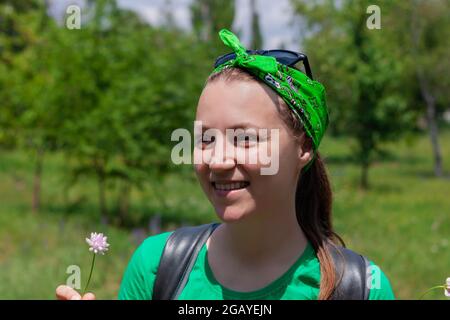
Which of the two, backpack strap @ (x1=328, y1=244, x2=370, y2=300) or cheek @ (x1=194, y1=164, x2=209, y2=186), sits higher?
cheek @ (x1=194, y1=164, x2=209, y2=186)

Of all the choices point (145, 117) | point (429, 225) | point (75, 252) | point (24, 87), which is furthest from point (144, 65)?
point (429, 225)

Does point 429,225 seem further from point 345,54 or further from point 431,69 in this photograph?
point 431,69

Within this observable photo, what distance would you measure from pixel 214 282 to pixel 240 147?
428mm

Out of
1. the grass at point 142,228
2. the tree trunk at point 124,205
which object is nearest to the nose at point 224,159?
the grass at point 142,228

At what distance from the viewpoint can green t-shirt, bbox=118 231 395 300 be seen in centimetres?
170

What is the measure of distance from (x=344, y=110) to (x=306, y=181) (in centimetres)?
1819

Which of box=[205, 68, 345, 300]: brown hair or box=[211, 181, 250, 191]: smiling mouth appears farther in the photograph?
box=[205, 68, 345, 300]: brown hair

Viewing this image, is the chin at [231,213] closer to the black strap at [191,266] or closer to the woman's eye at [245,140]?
the woman's eye at [245,140]

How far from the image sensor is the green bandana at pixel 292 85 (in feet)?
5.46

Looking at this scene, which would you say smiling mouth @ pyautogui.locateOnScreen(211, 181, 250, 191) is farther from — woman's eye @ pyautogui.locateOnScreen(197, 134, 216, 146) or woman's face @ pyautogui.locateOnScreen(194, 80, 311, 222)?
woman's eye @ pyautogui.locateOnScreen(197, 134, 216, 146)

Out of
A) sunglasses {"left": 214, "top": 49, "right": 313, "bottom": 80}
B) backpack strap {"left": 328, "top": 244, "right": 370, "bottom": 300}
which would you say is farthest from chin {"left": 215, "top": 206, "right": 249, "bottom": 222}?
sunglasses {"left": 214, "top": 49, "right": 313, "bottom": 80}

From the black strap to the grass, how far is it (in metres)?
0.42

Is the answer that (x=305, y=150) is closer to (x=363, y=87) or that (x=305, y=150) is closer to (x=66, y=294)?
(x=66, y=294)
